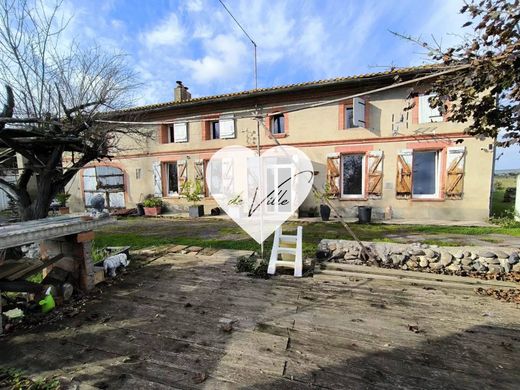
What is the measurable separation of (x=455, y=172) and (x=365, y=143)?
304 centimetres

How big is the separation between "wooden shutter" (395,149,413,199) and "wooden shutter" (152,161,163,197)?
10.4 m

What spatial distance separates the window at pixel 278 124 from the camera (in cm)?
1097

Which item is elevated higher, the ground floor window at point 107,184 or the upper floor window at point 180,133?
the upper floor window at point 180,133

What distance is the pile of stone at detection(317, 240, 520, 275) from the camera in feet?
13.0

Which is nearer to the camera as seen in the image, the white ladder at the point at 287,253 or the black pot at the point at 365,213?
the white ladder at the point at 287,253

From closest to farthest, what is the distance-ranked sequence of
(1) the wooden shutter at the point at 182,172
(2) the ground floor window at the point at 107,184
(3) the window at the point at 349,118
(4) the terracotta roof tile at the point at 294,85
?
(4) the terracotta roof tile at the point at 294,85 → (3) the window at the point at 349,118 → (1) the wooden shutter at the point at 182,172 → (2) the ground floor window at the point at 107,184

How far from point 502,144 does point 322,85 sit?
7.03 meters

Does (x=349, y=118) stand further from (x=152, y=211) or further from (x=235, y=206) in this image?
(x=152, y=211)

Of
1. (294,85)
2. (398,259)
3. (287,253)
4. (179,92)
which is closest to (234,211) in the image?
(294,85)

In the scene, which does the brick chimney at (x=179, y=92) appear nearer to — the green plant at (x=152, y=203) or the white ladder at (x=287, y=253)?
the green plant at (x=152, y=203)

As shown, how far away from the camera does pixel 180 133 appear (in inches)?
478

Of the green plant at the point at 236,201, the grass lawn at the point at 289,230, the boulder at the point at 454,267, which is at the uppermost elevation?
the green plant at the point at 236,201

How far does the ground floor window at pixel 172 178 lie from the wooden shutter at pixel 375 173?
875 centimetres

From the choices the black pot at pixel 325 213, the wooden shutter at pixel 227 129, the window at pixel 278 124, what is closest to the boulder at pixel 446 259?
the black pot at pixel 325 213
